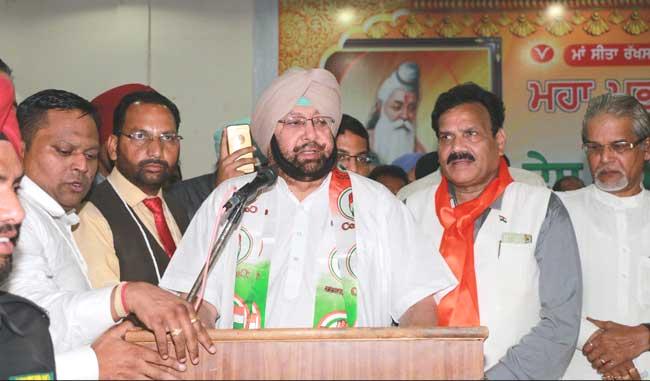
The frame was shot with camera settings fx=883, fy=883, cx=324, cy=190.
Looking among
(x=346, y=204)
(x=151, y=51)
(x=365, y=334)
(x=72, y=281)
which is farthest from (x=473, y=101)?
(x=151, y=51)

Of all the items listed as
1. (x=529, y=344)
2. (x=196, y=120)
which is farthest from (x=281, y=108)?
(x=196, y=120)

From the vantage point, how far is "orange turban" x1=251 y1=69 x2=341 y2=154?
10.6ft

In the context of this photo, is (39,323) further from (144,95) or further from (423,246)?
(144,95)

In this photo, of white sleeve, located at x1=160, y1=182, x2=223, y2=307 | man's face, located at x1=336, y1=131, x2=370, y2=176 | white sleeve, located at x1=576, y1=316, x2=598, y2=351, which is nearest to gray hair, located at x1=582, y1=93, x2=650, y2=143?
white sleeve, located at x1=576, y1=316, x2=598, y2=351

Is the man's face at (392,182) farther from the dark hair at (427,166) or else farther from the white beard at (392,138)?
the white beard at (392,138)

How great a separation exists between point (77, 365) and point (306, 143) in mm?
1179

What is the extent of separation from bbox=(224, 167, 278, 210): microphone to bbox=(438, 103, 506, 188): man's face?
3.24ft

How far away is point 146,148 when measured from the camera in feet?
12.4

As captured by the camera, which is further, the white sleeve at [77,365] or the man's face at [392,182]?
the man's face at [392,182]

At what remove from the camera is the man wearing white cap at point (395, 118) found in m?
6.83

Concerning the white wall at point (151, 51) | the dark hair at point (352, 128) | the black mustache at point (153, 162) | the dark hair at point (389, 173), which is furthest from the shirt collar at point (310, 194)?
the white wall at point (151, 51)

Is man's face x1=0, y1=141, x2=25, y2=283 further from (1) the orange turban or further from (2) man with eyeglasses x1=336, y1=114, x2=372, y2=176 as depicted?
(2) man with eyeglasses x1=336, y1=114, x2=372, y2=176

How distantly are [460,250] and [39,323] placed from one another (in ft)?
5.23

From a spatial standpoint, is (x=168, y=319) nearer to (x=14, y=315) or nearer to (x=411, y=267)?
(x=14, y=315)
